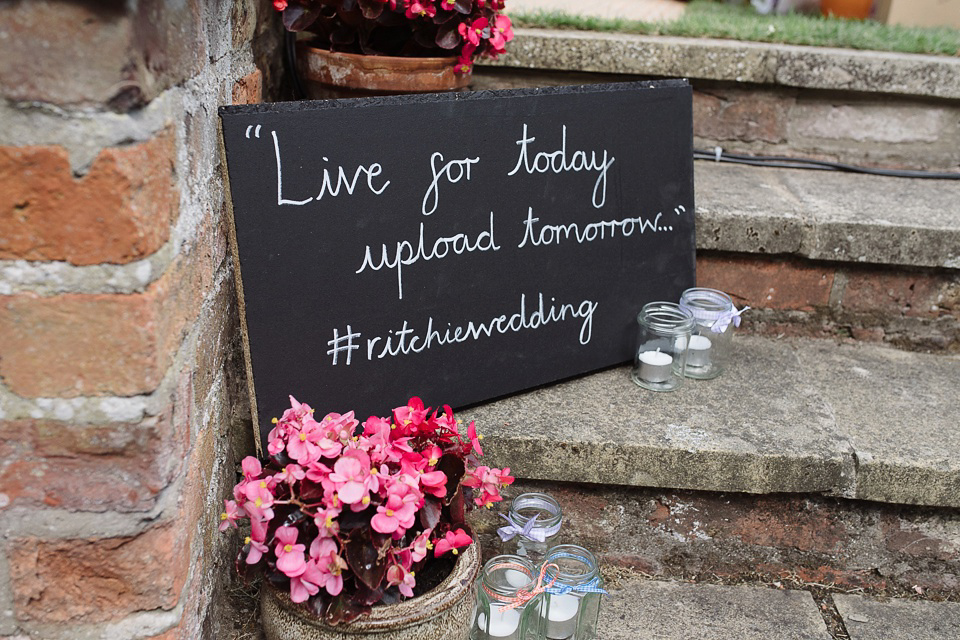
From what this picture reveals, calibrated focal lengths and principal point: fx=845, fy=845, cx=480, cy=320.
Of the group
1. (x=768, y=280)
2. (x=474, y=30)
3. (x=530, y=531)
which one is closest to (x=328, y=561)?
(x=530, y=531)

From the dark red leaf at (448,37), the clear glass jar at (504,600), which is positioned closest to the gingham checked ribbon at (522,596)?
the clear glass jar at (504,600)

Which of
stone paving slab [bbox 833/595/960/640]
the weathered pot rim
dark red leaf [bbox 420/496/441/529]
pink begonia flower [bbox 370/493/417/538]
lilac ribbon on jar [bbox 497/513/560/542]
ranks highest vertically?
the weathered pot rim

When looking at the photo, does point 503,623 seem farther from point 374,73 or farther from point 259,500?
point 374,73

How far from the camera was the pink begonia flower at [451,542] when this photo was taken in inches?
49.1

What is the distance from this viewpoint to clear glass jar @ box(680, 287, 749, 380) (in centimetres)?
179

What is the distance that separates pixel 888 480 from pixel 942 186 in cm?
107

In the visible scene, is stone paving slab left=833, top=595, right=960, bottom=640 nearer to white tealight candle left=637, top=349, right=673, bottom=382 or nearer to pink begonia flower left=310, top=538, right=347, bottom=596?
white tealight candle left=637, top=349, right=673, bottom=382

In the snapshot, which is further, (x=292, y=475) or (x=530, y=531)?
(x=530, y=531)

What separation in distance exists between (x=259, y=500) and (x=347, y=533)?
0.42 feet

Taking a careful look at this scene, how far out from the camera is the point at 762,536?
160 cm

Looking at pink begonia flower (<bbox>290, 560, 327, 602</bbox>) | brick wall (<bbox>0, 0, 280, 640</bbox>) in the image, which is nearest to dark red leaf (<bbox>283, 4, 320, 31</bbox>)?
brick wall (<bbox>0, 0, 280, 640</bbox>)

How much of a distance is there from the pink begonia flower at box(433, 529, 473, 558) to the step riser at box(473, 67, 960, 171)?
1427mm

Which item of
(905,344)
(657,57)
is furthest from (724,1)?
(905,344)

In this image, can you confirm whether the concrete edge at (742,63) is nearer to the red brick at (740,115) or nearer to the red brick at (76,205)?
the red brick at (740,115)
